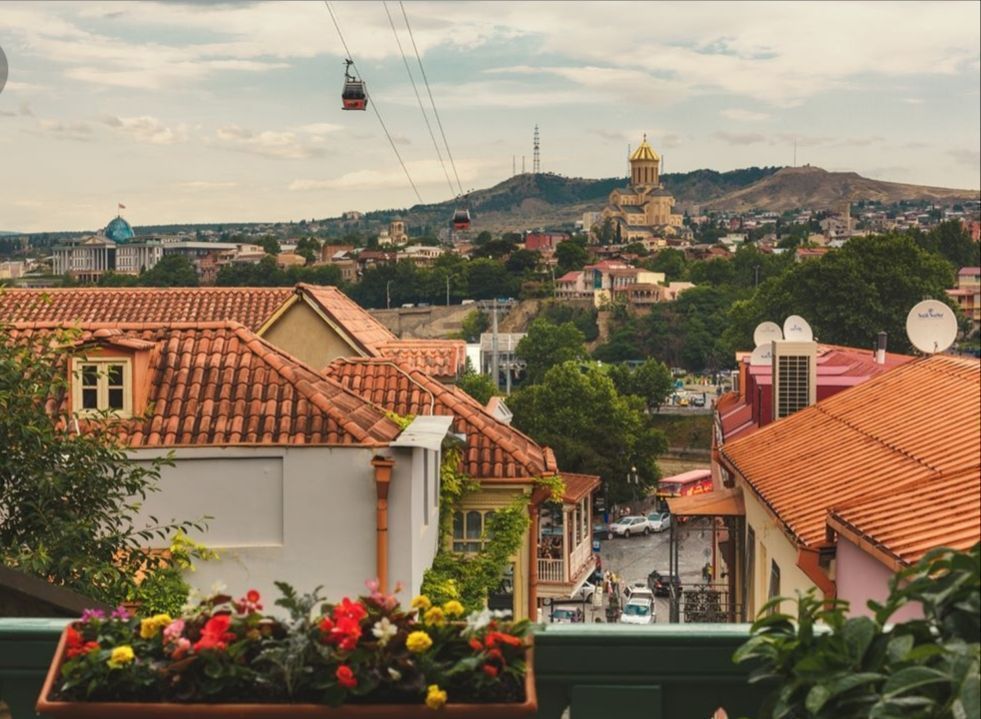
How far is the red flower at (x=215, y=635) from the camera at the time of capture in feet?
8.50

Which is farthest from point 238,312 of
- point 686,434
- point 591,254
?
point 591,254

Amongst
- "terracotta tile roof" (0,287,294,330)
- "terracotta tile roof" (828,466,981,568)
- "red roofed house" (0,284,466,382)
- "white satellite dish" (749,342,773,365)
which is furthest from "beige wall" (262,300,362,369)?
"terracotta tile roof" (828,466,981,568)

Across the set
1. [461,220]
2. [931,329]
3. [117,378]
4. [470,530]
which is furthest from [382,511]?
[461,220]

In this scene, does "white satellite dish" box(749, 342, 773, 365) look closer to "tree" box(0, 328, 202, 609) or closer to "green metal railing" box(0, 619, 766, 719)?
"tree" box(0, 328, 202, 609)

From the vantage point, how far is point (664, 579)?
40.2m

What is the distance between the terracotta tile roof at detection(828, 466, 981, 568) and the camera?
286 inches

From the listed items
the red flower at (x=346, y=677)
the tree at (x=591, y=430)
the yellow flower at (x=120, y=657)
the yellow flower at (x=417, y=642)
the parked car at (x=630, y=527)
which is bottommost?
the parked car at (x=630, y=527)

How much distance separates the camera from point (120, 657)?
2586 millimetres

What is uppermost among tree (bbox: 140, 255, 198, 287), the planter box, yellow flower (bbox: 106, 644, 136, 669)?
tree (bbox: 140, 255, 198, 287)

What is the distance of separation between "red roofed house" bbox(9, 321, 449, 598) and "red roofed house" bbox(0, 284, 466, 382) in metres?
5.83

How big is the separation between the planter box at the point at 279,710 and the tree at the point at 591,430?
192ft

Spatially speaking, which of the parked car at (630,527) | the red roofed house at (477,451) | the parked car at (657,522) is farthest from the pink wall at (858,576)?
the parked car at (657,522)

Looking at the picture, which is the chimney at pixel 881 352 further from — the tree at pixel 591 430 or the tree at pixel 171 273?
the tree at pixel 171 273

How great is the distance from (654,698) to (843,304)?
73.5 m
